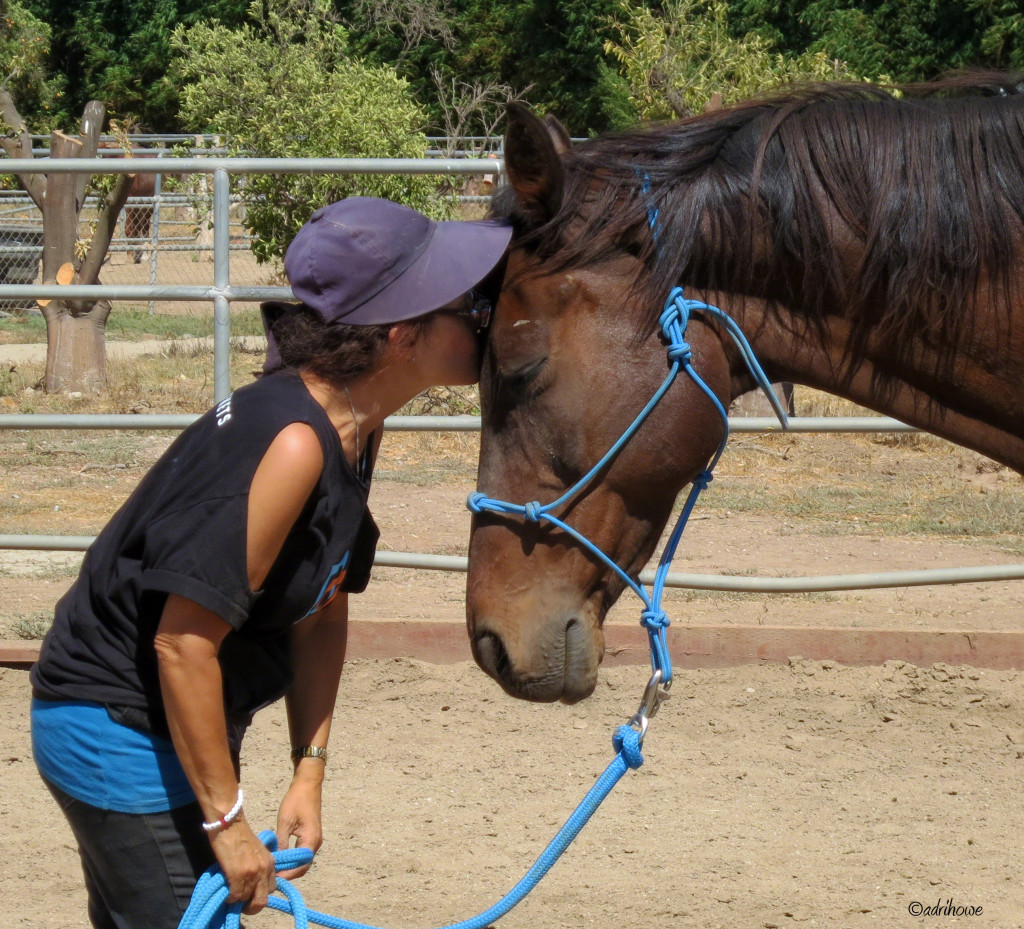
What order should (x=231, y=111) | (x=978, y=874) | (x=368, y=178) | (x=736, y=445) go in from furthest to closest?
(x=231, y=111), (x=368, y=178), (x=736, y=445), (x=978, y=874)

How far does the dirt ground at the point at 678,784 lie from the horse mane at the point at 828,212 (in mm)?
1707

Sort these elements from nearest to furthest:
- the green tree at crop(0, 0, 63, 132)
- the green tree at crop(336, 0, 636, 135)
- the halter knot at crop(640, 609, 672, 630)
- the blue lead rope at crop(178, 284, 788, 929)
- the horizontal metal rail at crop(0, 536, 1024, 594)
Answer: the blue lead rope at crop(178, 284, 788, 929)
the halter knot at crop(640, 609, 672, 630)
the horizontal metal rail at crop(0, 536, 1024, 594)
the green tree at crop(0, 0, 63, 132)
the green tree at crop(336, 0, 636, 135)

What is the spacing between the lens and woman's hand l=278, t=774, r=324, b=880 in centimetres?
193

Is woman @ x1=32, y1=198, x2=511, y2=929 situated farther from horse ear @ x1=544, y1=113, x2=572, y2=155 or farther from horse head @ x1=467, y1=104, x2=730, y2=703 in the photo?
horse ear @ x1=544, y1=113, x2=572, y2=155

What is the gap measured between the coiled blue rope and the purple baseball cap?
0.76m

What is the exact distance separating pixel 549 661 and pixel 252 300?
2.77 metres

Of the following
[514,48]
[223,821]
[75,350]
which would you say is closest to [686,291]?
[223,821]

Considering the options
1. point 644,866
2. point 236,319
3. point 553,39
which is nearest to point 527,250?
point 644,866

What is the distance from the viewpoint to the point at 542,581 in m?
1.80

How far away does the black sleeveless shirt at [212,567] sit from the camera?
5.19 feet

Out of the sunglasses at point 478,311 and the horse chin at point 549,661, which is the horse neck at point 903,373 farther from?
the horse chin at point 549,661

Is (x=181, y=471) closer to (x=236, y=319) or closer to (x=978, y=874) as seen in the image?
(x=978, y=874)

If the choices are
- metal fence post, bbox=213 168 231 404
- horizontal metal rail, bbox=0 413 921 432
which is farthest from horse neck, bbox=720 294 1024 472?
metal fence post, bbox=213 168 231 404

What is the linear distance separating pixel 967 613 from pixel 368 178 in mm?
5773
